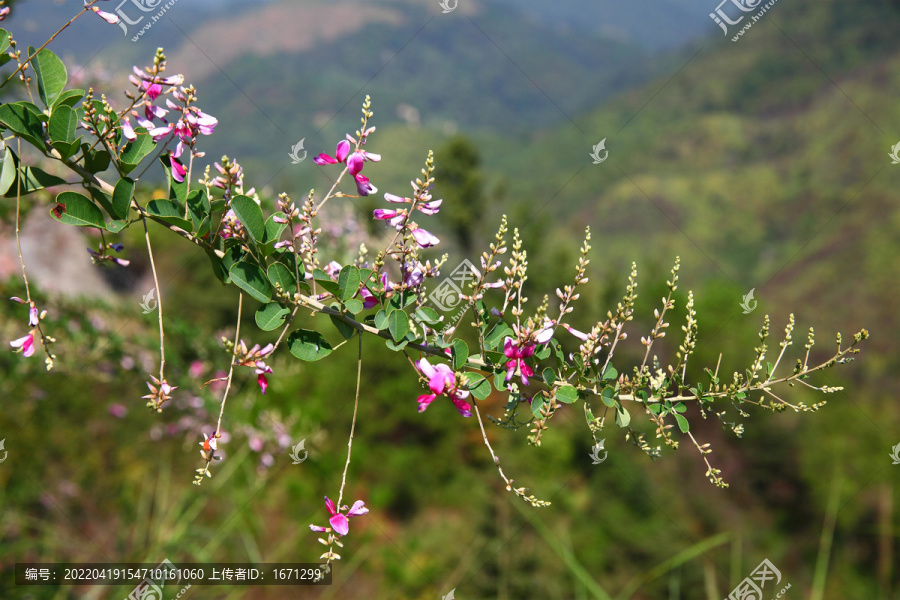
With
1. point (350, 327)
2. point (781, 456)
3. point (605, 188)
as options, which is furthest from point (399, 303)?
point (605, 188)

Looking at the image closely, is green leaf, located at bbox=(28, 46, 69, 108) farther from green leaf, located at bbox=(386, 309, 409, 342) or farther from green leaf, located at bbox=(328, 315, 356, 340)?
green leaf, located at bbox=(386, 309, 409, 342)

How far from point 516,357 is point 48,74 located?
132 cm

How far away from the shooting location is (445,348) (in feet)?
4.51

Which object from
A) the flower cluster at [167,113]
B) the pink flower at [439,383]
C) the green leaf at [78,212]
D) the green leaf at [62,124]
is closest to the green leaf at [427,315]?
the pink flower at [439,383]

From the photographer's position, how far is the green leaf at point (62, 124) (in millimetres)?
1188

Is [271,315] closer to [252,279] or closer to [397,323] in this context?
[252,279]

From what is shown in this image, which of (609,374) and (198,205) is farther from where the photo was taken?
(609,374)

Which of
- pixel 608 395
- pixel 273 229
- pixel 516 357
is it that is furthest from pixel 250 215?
pixel 608 395

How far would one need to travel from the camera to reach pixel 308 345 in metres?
1.38

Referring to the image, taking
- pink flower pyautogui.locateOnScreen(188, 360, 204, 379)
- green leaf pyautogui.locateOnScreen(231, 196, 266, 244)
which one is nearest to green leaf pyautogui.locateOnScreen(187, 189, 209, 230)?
green leaf pyautogui.locateOnScreen(231, 196, 266, 244)

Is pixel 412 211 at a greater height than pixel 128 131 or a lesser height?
lesser

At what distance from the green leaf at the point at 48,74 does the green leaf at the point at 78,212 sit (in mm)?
254

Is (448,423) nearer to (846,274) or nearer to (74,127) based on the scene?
(74,127)

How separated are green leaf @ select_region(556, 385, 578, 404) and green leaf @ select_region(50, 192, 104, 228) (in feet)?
3.77
